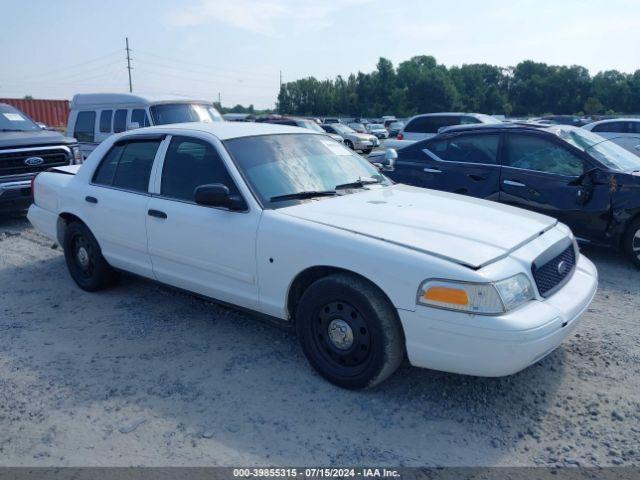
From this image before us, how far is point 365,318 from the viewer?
312cm

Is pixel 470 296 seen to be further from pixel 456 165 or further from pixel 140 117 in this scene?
pixel 140 117

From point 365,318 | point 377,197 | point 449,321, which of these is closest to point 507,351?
point 449,321

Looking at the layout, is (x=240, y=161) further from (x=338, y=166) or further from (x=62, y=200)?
(x=62, y=200)

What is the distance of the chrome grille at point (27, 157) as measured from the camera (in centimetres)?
812

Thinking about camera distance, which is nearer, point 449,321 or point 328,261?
point 449,321

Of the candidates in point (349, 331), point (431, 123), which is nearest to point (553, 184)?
point (349, 331)

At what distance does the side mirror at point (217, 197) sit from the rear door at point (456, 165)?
3.89 m

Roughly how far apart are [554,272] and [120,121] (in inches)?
389

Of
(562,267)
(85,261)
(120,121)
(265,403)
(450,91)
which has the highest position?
(450,91)

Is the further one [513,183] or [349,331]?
[513,183]

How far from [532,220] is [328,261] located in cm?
163

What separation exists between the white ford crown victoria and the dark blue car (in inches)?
91.6

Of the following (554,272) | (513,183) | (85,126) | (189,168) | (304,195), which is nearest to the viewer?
(554,272)

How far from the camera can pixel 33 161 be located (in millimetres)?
8414
